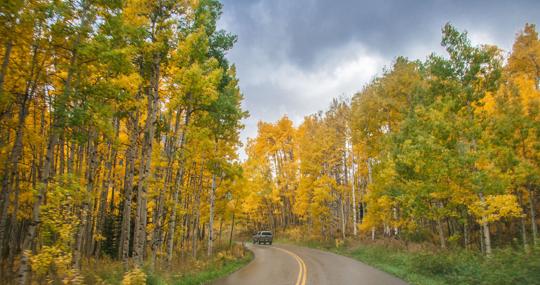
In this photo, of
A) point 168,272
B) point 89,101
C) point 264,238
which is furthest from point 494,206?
point 264,238

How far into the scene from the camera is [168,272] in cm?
1231

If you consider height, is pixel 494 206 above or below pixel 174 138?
below

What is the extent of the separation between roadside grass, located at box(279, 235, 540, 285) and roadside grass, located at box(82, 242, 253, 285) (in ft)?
26.4

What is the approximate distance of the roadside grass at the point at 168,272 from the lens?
369 inches

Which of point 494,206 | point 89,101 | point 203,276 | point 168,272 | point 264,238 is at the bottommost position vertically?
point 264,238

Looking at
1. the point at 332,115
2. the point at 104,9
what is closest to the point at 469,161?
the point at 104,9

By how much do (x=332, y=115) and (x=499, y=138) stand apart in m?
17.3

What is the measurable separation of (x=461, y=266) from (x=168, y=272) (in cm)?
1172

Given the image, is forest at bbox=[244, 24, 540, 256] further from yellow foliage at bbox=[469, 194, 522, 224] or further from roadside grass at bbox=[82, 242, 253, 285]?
roadside grass at bbox=[82, 242, 253, 285]

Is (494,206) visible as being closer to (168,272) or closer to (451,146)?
(451,146)

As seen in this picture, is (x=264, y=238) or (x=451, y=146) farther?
(x=264, y=238)

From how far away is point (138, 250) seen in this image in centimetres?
1048

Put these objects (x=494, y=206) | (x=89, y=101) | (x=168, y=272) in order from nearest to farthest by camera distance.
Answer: (x=89, y=101)
(x=168, y=272)
(x=494, y=206)

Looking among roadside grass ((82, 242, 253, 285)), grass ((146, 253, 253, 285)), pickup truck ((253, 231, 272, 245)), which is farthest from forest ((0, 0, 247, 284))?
pickup truck ((253, 231, 272, 245))
